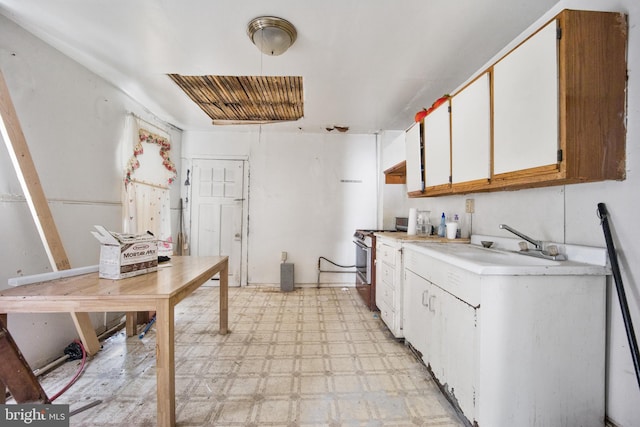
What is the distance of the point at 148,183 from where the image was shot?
3193mm

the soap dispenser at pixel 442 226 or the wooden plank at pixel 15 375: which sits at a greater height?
the soap dispenser at pixel 442 226

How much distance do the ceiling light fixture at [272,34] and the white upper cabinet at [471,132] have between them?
52.3 inches

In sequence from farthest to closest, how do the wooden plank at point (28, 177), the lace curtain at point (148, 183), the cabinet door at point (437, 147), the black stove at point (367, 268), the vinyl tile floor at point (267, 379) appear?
the black stove at point (367, 268) < the lace curtain at point (148, 183) < the cabinet door at point (437, 147) < the wooden plank at point (28, 177) < the vinyl tile floor at point (267, 379)

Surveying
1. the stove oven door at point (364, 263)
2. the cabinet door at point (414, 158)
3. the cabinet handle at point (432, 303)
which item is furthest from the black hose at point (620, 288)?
the stove oven door at point (364, 263)

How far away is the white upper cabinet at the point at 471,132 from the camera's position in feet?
5.54

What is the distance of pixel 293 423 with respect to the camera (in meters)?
1.44

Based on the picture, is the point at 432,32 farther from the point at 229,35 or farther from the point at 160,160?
the point at 160,160

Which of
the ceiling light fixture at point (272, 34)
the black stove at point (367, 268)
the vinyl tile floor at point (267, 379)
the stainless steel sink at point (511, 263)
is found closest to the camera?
the stainless steel sink at point (511, 263)

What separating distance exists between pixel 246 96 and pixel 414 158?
200 centimetres

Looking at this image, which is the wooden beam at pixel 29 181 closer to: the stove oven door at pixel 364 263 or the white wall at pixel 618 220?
the stove oven door at pixel 364 263

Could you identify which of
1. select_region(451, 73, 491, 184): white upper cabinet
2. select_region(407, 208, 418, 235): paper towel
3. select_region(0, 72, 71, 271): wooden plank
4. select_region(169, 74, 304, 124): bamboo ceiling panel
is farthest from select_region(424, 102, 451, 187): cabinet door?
select_region(0, 72, 71, 271): wooden plank

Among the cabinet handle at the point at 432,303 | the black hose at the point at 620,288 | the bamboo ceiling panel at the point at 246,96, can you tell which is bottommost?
the cabinet handle at the point at 432,303

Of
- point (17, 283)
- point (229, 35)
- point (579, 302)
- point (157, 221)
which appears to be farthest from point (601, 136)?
point (157, 221)

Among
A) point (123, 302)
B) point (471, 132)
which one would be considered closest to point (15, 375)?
point (123, 302)
